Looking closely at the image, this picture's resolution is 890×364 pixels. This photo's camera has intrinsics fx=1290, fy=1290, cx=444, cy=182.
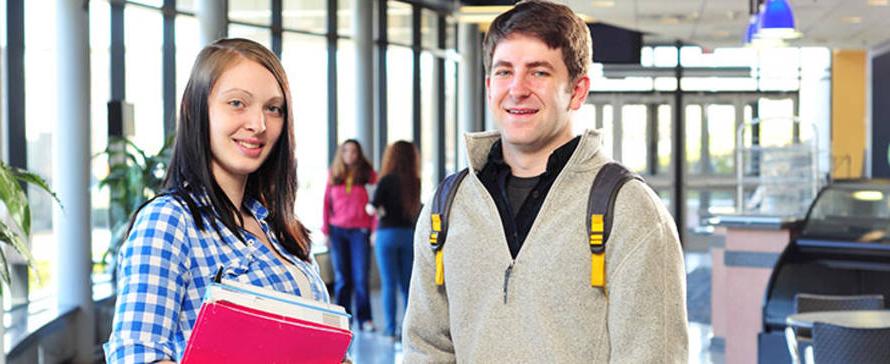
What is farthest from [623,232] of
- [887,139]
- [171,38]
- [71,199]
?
[887,139]

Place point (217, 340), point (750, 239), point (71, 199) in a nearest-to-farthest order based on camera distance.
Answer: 1. point (217, 340)
2. point (71, 199)
3. point (750, 239)

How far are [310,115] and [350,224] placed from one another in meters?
3.39

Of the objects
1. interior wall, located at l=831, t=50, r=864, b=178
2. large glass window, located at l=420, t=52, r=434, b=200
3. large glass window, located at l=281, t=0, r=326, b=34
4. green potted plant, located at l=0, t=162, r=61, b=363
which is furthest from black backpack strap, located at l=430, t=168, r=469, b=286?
interior wall, located at l=831, t=50, r=864, b=178

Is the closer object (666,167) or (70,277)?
(70,277)

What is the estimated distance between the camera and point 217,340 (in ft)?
5.74

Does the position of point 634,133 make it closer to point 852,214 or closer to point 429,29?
point 429,29

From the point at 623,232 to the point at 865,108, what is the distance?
56.9 ft

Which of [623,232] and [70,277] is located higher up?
[623,232]

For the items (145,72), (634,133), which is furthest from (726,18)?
(634,133)

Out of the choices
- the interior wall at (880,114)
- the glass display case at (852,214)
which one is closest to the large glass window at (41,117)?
the glass display case at (852,214)

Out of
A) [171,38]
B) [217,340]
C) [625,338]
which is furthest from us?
[171,38]

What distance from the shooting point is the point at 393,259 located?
9.13 m

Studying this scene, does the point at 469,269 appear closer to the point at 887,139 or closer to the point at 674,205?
the point at 887,139

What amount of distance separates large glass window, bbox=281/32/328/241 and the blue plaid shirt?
10203 millimetres
